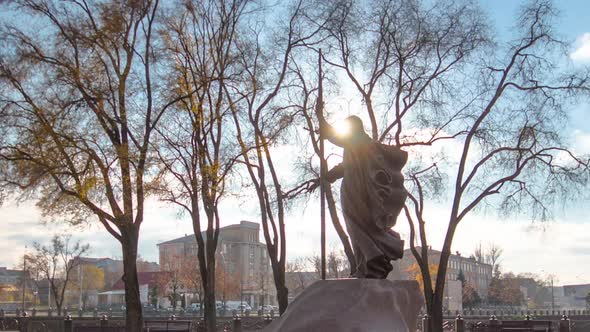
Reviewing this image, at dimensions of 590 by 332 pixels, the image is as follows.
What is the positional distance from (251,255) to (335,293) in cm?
10766

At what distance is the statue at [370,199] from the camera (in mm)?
10094

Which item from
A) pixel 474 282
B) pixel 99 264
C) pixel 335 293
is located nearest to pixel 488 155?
pixel 335 293

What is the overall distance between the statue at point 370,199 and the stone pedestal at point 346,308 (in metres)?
0.55

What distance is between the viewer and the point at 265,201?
2220 centimetres

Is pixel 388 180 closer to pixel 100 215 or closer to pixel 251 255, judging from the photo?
pixel 100 215

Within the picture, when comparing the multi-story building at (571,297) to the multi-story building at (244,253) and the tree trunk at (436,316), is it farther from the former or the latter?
the tree trunk at (436,316)

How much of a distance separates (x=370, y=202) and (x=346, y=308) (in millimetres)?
1831

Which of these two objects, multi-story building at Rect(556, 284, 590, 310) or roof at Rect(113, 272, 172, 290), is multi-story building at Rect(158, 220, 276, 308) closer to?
roof at Rect(113, 272, 172, 290)

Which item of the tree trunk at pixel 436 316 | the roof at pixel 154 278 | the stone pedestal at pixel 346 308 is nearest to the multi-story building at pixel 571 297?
the roof at pixel 154 278

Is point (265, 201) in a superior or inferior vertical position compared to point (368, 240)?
superior

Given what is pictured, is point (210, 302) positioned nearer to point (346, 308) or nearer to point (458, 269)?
point (346, 308)

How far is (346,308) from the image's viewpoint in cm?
901

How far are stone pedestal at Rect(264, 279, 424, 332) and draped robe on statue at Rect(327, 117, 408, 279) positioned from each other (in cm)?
53

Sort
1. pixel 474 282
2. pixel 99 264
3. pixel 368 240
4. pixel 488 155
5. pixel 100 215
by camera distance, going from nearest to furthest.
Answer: pixel 368 240, pixel 100 215, pixel 488 155, pixel 474 282, pixel 99 264
